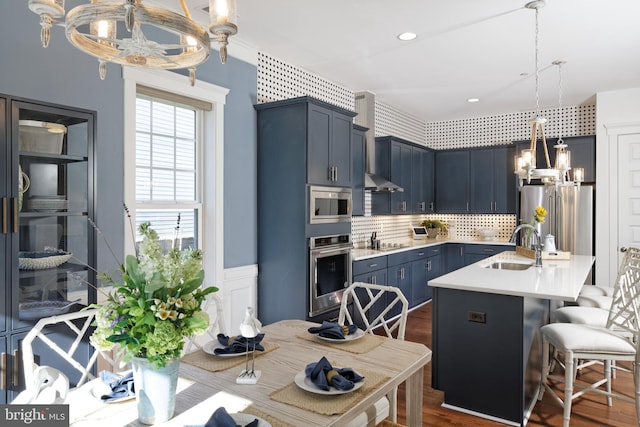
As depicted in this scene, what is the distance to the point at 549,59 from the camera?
439cm

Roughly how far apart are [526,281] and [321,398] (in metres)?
2.19

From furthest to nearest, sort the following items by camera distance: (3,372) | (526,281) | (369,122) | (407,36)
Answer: (369,122), (407,36), (526,281), (3,372)

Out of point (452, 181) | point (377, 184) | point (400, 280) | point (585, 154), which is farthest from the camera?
point (452, 181)

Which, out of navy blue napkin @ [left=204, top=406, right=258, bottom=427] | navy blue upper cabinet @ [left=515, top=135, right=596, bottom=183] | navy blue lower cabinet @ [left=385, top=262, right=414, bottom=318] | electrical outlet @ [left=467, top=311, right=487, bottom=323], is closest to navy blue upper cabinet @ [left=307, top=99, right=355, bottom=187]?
navy blue lower cabinet @ [left=385, top=262, right=414, bottom=318]

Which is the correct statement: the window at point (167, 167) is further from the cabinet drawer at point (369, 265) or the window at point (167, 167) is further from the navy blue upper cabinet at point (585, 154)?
the navy blue upper cabinet at point (585, 154)

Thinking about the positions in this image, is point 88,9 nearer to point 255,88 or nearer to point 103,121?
point 103,121

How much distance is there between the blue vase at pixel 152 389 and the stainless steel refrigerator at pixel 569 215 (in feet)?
18.5

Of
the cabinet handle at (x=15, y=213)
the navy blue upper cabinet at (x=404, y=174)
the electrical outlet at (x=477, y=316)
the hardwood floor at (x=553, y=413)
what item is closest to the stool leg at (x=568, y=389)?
the hardwood floor at (x=553, y=413)

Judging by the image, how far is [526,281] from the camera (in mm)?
3057

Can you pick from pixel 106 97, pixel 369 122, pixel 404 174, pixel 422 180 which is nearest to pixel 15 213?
pixel 106 97

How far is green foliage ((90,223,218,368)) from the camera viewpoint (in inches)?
46.7

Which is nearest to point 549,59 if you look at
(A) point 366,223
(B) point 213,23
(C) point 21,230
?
(A) point 366,223

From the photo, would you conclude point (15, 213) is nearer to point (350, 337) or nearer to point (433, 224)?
point (350, 337)

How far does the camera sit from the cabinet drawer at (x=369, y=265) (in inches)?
182
